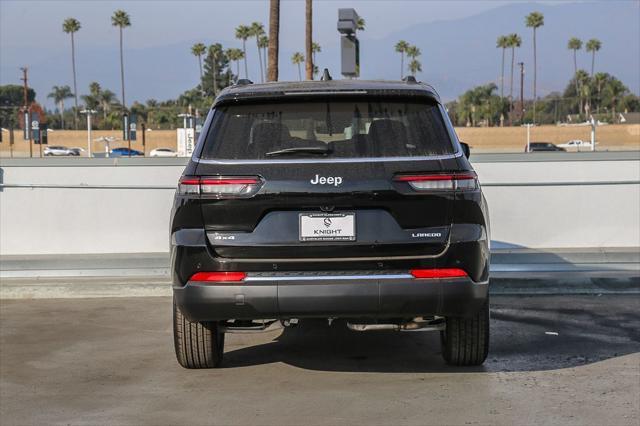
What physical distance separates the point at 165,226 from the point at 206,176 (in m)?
7.01

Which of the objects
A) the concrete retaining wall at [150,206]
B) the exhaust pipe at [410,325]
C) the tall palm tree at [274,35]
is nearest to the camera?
the exhaust pipe at [410,325]

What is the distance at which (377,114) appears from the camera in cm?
600

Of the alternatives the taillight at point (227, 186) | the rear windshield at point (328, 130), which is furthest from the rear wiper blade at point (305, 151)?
the taillight at point (227, 186)

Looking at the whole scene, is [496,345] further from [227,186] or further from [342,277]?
[227,186]

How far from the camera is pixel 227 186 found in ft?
18.8

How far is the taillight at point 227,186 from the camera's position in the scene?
18.7 ft

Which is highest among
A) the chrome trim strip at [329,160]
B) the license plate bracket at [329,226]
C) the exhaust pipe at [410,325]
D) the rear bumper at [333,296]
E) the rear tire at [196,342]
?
the chrome trim strip at [329,160]

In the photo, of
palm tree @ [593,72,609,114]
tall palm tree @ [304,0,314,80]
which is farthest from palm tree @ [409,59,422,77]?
tall palm tree @ [304,0,314,80]

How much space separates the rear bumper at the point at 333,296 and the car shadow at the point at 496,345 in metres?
1.01

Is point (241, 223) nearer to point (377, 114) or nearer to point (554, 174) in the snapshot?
point (377, 114)

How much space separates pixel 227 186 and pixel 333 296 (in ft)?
2.91

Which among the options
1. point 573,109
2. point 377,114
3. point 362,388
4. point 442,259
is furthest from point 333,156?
point 573,109

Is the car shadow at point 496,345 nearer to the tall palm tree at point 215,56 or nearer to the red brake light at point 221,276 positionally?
A: the red brake light at point 221,276

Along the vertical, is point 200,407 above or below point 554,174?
below
